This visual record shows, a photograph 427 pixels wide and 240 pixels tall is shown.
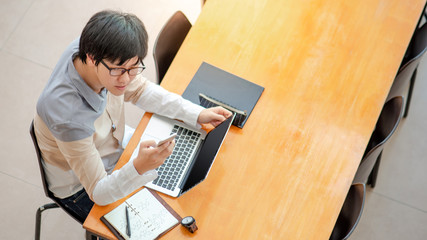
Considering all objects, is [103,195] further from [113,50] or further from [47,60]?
[47,60]

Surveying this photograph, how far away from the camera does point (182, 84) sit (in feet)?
7.18

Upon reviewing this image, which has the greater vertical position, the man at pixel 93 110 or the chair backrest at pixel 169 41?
the chair backrest at pixel 169 41

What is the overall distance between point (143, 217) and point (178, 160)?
0.31 m

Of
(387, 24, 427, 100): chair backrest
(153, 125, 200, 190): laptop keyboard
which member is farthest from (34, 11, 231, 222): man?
(387, 24, 427, 100): chair backrest

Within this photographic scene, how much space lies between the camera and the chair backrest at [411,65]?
2314 millimetres

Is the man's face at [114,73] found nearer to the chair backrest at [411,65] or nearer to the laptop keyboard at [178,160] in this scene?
the laptop keyboard at [178,160]

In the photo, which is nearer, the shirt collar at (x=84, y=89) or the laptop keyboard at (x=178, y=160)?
the shirt collar at (x=84, y=89)

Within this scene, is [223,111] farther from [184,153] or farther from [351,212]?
[351,212]

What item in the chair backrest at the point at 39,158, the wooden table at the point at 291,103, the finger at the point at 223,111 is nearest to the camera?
the chair backrest at the point at 39,158

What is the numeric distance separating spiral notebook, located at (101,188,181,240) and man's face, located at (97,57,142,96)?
1.62 feet

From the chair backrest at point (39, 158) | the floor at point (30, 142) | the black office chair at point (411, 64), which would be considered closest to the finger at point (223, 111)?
the chair backrest at point (39, 158)

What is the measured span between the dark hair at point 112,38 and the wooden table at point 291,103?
23.6 inches

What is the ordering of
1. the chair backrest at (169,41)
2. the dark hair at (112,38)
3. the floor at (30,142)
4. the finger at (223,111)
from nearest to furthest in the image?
the dark hair at (112,38) → the finger at (223,111) → the chair backrest at (169,41) → the floor at (30,142)

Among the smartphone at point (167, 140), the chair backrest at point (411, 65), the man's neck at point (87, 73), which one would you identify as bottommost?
the smartphone at point (167, 140)
